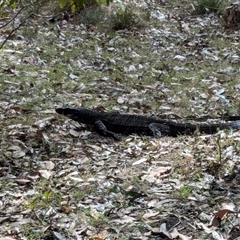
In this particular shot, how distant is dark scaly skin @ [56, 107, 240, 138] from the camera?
6.15 m

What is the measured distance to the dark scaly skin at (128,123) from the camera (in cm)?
615

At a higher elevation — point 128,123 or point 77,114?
point 77,114

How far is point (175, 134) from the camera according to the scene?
618 centimetres

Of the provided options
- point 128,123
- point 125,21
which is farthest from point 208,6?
point 128,123

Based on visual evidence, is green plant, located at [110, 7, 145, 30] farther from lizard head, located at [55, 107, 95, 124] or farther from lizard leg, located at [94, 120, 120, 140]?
lizard leg, located at [94, 120, 120, 140]

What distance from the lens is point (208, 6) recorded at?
1258 centimetres

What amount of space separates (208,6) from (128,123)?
719cm

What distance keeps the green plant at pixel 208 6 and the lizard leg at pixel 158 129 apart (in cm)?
704

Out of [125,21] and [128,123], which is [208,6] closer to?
[125,21]

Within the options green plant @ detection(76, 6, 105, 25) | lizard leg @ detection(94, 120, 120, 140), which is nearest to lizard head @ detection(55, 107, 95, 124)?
lizard leg @ detection(94, 120, 120, 140)

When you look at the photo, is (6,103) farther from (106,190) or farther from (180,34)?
(180,34)

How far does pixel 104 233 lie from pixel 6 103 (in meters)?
3.88

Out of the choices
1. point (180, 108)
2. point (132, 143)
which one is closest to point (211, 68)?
point (180, 108)

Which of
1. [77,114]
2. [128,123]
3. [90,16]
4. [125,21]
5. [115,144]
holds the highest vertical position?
[90,16]
